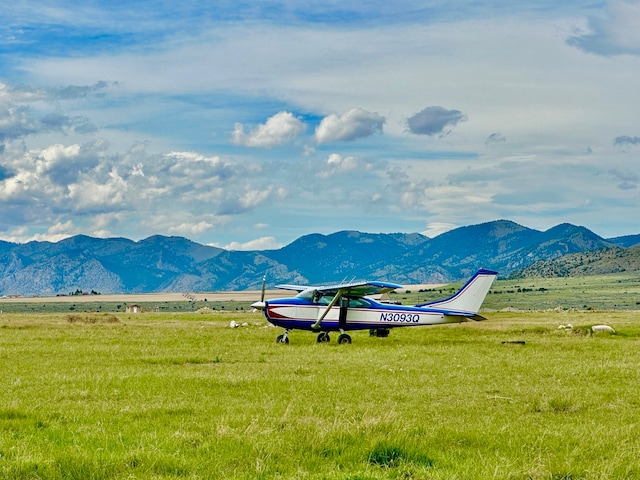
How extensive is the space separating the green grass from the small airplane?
5.49 meters

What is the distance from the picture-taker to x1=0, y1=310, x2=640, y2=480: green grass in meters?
9.80

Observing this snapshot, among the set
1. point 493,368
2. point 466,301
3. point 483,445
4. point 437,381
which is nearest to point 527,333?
point 466,301

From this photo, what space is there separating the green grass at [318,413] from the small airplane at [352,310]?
18.0 ft

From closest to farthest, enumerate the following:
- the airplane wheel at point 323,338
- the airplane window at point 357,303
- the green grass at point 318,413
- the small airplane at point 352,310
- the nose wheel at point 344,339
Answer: the green grass at point 318,413
the nose wheel at point 344,339
the small airplane at point 352,310
the airplane wheel at point 323,338
the airplane window at point 357,303

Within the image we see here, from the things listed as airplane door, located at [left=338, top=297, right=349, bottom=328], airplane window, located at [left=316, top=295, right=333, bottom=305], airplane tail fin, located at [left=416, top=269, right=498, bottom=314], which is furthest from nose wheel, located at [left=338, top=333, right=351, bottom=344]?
airplane tail fin, located at [left=416, top=269, right=498, bottom=314]

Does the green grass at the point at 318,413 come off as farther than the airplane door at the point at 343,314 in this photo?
No

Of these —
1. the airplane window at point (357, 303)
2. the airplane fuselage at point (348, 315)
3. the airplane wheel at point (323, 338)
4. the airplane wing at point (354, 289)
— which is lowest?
the airplane wheel at point (323, 338)

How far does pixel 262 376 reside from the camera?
19.8 m

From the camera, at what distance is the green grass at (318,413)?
32.2 ft

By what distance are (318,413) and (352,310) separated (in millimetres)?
20374

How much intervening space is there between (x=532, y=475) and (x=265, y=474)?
11.5ft

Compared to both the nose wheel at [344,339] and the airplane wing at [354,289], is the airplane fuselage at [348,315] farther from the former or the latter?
the nose wheel at [344,339]

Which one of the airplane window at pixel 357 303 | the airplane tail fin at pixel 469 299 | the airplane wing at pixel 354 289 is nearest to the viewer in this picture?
the airplane wing at pixel 354 289

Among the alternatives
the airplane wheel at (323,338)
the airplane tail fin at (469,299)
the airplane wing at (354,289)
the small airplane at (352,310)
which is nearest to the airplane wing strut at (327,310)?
the small airplane at (352,310)
